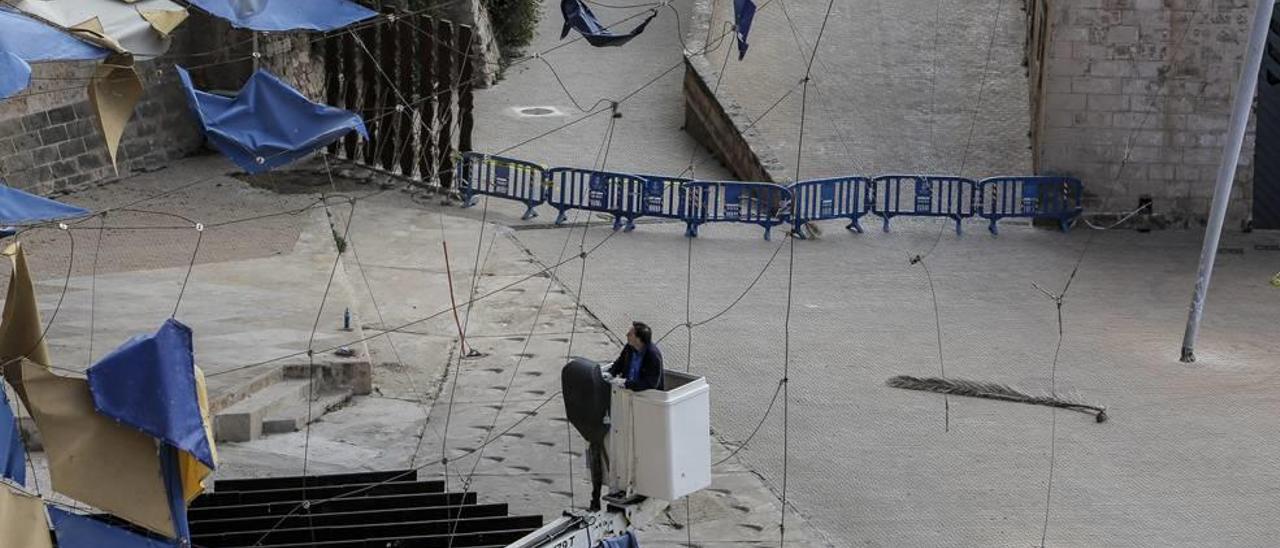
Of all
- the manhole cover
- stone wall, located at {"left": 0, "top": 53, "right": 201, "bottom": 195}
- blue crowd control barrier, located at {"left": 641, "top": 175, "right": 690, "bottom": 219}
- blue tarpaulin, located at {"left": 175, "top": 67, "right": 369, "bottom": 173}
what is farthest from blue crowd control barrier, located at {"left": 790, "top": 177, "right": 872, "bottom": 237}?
blue tarpaulin, located at {"left": 175, "top": 67, "right": 369, "bottom": 173}

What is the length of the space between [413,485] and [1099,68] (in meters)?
12.6

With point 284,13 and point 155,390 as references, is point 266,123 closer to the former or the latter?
point 284,13

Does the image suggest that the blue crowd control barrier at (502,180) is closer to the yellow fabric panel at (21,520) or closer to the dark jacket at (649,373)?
the dark jacket at (649,373)

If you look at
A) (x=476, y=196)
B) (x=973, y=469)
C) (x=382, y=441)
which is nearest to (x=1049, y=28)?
(x=476, y=196)

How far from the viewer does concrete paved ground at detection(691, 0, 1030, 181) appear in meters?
29.9

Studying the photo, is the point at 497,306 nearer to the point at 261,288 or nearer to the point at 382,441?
the point at 261,288

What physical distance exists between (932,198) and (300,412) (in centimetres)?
989

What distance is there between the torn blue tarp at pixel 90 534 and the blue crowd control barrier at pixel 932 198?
14226 millimetres

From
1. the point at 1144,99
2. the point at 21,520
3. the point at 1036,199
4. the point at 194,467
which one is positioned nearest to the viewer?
the point at 21,520

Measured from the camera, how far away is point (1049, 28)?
2748cm

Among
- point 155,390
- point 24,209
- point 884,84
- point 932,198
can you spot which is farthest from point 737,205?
point 155,390

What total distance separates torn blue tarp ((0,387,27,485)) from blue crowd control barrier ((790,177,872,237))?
44.5 feet

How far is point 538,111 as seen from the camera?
32.1 meters

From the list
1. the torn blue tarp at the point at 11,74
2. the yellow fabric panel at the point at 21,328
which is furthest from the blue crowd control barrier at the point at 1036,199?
the yellow fabric panel at the point at 21,328
